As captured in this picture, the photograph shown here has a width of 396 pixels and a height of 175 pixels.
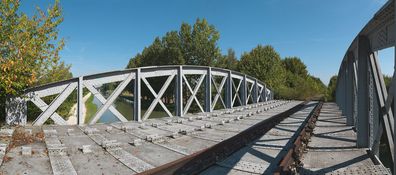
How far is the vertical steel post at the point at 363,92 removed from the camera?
18.2 feet

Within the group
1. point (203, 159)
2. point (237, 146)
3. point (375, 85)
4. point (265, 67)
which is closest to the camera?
point (375, 85)

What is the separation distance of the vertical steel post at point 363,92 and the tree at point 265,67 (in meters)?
38.5

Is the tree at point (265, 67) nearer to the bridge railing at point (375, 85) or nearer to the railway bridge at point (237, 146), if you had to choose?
the railway bridge at point (237, 146)

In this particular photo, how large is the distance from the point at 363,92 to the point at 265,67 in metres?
39.4

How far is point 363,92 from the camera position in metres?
5.62

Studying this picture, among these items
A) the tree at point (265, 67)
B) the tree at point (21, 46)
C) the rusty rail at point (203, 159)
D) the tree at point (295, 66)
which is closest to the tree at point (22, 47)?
the tree at point (21, 46)

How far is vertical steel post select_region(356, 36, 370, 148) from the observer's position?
5.54m

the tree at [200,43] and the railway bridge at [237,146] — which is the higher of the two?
the tree at [200,43]

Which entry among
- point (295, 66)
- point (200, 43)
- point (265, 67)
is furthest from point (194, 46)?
point (295, 66)

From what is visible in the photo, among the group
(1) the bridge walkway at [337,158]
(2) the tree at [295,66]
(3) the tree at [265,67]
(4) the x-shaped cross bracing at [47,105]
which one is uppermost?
(2) the tree at [295,66]

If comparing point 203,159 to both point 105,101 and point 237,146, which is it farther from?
point 105,101

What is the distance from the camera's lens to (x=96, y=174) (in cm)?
425

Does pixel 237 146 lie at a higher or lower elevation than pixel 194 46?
lower

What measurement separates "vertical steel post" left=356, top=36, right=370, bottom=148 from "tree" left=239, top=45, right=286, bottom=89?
126 feet
